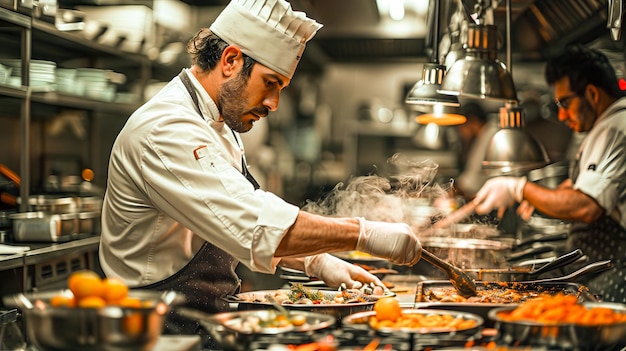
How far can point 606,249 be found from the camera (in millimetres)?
4078

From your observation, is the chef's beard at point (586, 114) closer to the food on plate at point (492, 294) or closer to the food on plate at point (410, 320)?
the food on plate at point (492, 294)

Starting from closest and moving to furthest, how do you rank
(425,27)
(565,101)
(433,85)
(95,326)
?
(95,326)
(433,85)
(565,101)
(425,27)

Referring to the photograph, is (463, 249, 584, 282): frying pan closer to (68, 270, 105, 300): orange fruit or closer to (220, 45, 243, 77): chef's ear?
(220, 45, 243, 77): chef's ear

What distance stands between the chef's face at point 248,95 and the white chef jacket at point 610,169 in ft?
7.27

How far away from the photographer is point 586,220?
13.6ft

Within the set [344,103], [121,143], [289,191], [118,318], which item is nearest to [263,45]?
[121,143]

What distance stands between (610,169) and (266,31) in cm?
236

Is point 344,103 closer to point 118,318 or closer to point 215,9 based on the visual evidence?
point 215,9

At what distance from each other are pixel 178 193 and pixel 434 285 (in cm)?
122

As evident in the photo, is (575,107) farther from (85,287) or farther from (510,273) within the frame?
(85,287)

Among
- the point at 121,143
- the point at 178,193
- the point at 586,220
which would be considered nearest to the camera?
the point at 178,193

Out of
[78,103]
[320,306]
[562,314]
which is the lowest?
[320,306]

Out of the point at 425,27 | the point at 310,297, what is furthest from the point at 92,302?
the point at 425,27

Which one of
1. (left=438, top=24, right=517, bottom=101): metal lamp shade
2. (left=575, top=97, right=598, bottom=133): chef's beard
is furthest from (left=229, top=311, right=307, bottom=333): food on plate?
(left=575, top=97, right=598, bottom=133): chef's beard
